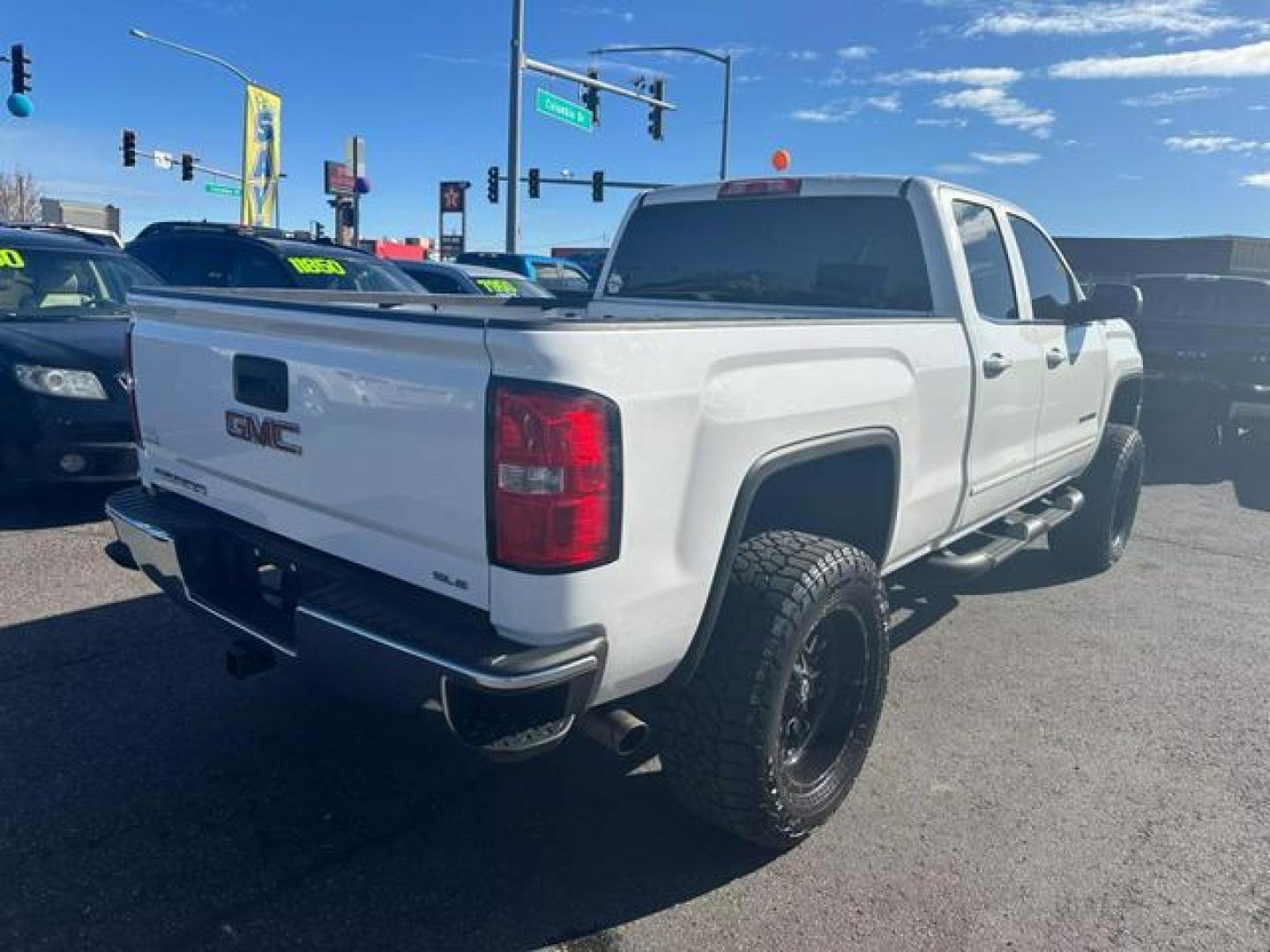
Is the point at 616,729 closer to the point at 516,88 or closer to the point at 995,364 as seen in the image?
the point at 995,364

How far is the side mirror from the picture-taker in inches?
198

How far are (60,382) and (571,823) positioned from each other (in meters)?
4.23

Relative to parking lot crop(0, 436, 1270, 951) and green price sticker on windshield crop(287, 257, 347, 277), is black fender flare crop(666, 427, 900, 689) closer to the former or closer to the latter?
parking lot crop(0, 436, 1270, 951)

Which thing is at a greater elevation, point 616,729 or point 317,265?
point 317,265

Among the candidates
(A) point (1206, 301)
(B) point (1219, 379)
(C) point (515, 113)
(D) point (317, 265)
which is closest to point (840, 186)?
(D) point (317, 265)

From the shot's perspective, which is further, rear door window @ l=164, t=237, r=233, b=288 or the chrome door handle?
rear door window @ l=164, t=237, r=233, b=288

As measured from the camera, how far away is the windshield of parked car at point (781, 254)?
12.7ft

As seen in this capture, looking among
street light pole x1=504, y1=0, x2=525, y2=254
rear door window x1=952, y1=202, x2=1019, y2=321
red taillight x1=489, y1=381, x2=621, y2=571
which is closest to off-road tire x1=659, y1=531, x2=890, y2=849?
red taillight x1=489, y1=381, x2=621, y2=571

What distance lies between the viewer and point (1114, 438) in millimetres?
5840

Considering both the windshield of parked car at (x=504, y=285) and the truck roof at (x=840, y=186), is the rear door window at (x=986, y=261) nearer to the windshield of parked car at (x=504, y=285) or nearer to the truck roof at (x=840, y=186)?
the truck roof at (x=840, y=186)

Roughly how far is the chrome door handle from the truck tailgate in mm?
2321

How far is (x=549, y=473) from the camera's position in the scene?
2090 mm

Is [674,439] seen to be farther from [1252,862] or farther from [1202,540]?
[1202,540]

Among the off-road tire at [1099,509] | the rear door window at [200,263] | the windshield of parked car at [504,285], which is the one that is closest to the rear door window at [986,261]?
the off-road tire at [1099,509]
